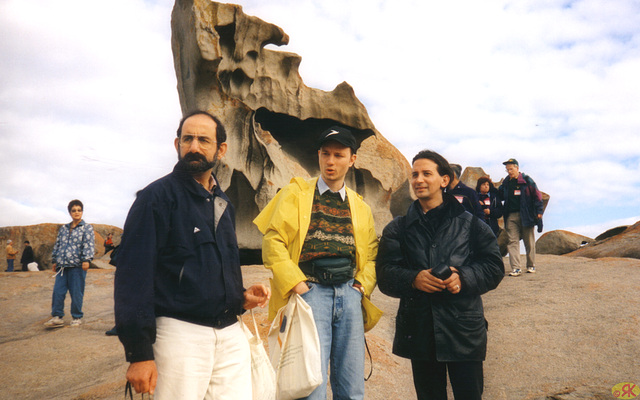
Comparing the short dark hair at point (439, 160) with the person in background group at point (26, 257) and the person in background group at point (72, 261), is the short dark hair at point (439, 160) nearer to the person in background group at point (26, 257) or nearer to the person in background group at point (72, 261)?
the person in background group at point (72, 261)

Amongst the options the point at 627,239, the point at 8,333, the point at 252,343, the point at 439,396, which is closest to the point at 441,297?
the point at 439,396

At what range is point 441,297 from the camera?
2697 mm

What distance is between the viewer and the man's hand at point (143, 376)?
1.69 m

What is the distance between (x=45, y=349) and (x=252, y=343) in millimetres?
4903

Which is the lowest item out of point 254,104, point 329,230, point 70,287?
point 70,287

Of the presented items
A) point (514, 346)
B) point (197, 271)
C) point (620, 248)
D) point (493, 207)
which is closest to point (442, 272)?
point (197, 271)

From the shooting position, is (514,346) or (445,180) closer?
(445,180)

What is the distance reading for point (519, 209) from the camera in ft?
26.5

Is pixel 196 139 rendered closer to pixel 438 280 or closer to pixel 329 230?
pixel 329 230

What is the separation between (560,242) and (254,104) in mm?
11314

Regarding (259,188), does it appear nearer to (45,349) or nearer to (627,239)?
(45,349)

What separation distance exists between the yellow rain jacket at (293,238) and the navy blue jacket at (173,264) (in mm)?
406

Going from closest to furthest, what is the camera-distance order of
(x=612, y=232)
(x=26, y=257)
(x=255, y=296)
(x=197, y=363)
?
(x=197, y=363), (x=255, y=296), (x=612, y=232), (x=26, y=257)

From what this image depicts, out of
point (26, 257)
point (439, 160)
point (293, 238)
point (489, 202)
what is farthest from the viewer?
point (26, 257)
